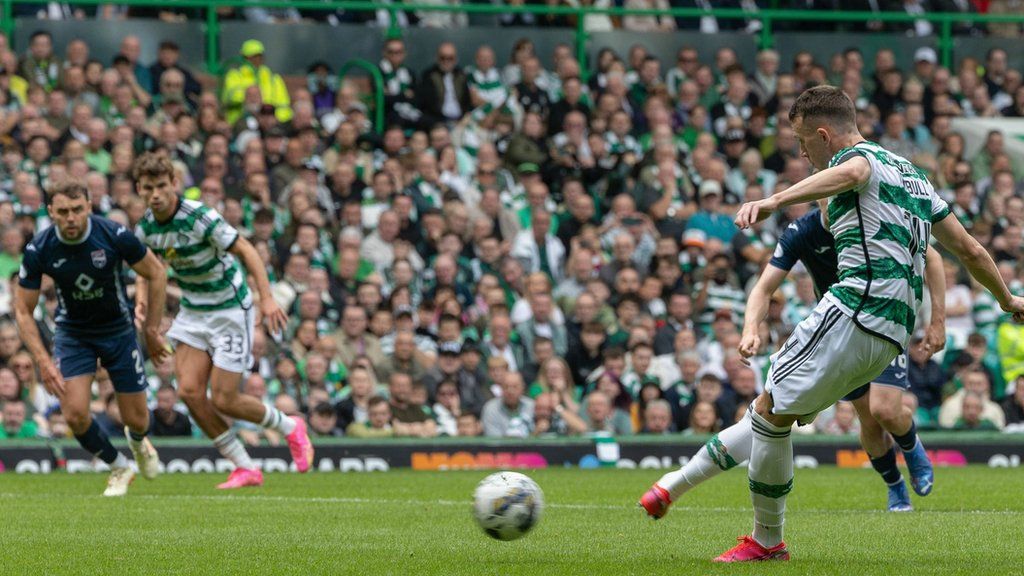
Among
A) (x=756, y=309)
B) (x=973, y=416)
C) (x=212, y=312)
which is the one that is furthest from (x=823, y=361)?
(x=973, y=416)

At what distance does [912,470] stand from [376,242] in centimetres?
909

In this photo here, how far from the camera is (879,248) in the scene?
7664 millimetres

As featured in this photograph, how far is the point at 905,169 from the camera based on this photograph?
783 centimetres

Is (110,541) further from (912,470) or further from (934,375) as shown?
(934,375)

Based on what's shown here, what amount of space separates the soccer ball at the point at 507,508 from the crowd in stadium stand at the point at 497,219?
866 cm

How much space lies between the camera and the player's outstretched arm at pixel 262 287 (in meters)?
12.5

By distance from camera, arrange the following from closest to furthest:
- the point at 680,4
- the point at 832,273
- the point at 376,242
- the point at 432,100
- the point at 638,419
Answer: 1. the point at 832,273
2. the point at 638,419
3. the point at 376,242
4. the point at 432,100
5. the point at 680,4

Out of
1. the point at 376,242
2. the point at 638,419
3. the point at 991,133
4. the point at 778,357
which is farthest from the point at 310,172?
the point at 778,357

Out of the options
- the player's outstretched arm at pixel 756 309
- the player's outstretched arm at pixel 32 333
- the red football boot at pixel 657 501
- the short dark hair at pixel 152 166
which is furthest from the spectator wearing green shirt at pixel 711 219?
the red football boot at pixel 657 501

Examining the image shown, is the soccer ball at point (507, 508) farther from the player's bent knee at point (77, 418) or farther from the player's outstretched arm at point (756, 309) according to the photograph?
the player's bent knee at point (77, 418)

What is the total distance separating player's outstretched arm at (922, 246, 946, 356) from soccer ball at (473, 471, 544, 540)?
2729 mm

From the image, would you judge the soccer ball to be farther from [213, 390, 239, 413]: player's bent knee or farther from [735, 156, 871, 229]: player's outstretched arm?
[213, 390, 239, 413]: player's bent knee

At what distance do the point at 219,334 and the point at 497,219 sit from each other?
287 inches

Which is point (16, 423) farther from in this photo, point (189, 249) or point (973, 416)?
point (973, 416)
